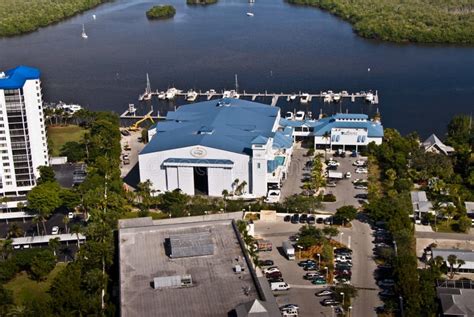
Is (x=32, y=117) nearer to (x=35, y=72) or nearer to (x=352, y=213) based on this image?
(x=35, y=72)

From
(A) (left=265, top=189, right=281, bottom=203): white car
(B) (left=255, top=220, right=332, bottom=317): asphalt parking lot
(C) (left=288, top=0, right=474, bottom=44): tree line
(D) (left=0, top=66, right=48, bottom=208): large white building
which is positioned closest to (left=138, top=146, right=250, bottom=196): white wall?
(A) (left=265, top=189, right=281, bottom=203): white car

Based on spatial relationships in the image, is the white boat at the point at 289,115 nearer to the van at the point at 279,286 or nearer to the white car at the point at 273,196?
the white car at the point at 273,196

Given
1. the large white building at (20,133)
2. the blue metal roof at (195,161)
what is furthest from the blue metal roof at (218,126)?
the large white building at (20,133)

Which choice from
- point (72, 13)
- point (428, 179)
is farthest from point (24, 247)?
point (72, 13)

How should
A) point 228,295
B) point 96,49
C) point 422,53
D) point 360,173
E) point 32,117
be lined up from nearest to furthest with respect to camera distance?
point 228,295 → point 32,117 → point 360,173 → point 422,53 → point 96,49

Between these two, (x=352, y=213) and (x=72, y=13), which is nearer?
(x=352, y=213)

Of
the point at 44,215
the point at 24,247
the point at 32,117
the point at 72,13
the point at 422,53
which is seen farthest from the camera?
the point at 72,13
